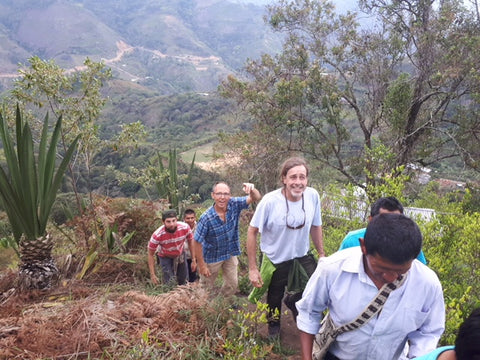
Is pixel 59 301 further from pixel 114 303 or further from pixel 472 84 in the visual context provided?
pixel 472 84

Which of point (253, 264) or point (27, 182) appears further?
point (27, 182)

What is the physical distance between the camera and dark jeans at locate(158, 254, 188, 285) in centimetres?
392

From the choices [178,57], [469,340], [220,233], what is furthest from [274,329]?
[178,57]

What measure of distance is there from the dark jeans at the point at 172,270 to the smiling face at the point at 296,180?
1814mm

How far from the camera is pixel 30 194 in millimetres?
3191

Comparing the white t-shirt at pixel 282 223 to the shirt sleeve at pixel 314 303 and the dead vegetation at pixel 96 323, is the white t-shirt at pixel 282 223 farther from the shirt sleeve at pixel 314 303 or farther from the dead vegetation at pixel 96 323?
the shirt sleeve at pixel 314 303

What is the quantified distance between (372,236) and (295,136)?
10.8m

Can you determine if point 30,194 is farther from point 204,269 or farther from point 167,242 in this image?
point 204,269

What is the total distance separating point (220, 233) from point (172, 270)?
99 cm

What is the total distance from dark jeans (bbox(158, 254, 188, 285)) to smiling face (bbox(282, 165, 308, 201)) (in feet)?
5.95

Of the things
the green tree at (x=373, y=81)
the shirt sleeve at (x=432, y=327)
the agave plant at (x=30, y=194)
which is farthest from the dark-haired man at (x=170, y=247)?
the green tree at (x=373, y=81)

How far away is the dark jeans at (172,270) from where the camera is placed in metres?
3.92

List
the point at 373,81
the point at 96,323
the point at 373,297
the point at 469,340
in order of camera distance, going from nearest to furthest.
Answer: the point at 469,340
the point at 373,297
the point at 96,323
the point at 373,81

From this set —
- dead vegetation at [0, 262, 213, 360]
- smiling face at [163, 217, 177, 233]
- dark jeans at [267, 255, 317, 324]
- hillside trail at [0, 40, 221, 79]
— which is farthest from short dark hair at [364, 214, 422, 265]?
hillside trail at [0, 40, 221, 79]
